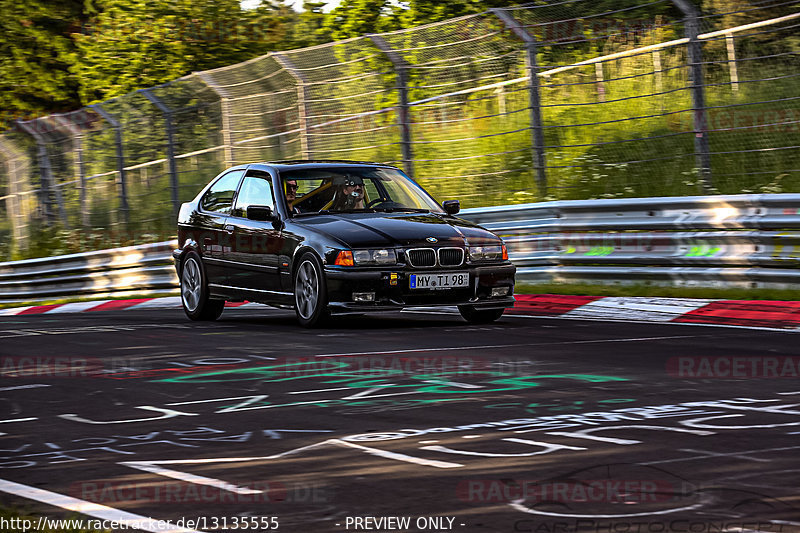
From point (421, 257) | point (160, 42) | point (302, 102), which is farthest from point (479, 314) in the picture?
point (160, 42)

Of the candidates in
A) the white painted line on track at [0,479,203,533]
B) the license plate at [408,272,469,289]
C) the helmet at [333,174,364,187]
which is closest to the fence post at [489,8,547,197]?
the helmet at [333,174,364,187]

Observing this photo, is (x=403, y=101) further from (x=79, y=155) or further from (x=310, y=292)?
(x=79, y=155)

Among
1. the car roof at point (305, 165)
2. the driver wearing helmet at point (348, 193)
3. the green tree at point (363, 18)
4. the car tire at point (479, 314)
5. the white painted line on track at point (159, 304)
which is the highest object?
the green tree at point (363, 18)

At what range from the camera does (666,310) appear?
11.9 m

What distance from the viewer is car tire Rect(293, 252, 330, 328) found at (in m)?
11.4

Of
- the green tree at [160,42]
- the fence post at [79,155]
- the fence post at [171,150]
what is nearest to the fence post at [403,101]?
the fence post at [171,150]

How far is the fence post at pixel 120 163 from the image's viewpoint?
23031mm

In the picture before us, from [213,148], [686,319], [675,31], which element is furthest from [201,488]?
[213,148]

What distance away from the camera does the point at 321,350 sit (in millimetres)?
9844

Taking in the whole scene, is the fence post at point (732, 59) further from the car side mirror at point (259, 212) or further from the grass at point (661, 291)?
the car side mirror at point (259, 212)

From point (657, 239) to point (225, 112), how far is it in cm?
964

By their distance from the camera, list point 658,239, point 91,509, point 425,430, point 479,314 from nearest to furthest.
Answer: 1. point 91,509
2. point 425,430
3. point 479,314
4. point 658,239

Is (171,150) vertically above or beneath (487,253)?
above

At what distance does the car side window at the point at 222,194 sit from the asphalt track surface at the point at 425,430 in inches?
118
